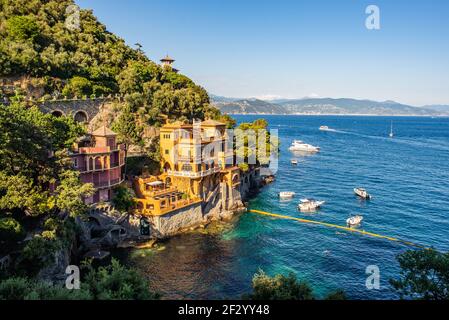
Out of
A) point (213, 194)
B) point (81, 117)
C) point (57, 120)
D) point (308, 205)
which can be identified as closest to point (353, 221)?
point (308, 205)

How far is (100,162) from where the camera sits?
153 ft

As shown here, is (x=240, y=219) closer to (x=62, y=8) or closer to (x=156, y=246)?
(x=156, y=246)

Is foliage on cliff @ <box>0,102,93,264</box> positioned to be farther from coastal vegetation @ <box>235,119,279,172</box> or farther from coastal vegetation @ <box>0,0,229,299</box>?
coastal vegetation @ <box>235,119,279,172</box>

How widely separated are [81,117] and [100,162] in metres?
20.8

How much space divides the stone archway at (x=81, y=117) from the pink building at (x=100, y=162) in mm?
13692

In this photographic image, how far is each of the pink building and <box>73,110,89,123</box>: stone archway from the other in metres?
13.7

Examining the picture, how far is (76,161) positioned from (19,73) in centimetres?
2514

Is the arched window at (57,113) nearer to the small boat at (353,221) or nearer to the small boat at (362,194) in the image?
the small boat at (353,221)

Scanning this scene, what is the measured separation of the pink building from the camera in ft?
148

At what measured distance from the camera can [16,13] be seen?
7069 centimetres
